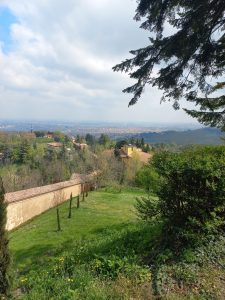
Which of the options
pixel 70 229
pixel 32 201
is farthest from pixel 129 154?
pixel 70 229

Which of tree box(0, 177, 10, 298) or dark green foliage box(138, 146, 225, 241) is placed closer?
dark green foliage box(138, 146, 225, 241)

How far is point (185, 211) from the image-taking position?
22.6 feet

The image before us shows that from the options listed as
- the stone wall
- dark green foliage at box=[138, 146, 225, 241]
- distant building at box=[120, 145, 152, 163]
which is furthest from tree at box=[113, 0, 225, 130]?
distant building at box=[120, 145, 152, 163]

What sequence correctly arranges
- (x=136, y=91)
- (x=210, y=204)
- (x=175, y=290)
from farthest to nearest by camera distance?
(x=136, y=91) < (x=210, y=204) < (x=175, y=290)

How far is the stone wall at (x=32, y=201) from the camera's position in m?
27.2

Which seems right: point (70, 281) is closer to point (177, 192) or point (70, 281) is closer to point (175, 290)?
point (175, 290)

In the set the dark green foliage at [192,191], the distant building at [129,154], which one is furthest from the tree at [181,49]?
the distant building at [129,154]

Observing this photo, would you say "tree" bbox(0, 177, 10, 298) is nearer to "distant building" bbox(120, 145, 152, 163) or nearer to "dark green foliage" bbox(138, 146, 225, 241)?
"dark green foliage" bbox(138, 146, 225, 241)

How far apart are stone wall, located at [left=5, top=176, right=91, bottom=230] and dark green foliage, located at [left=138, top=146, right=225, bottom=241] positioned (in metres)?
19.4

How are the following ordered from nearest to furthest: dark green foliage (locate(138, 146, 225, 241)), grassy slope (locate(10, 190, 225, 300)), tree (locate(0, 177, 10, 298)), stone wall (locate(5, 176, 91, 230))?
grassy slope (locate(10, 190, 225, 300)) → dark green foliage (locate(138, 146, 225, 241)) → tree (locate(0, 177, 10, 298)) → stone wall (locate(5, 176, 91, 230))

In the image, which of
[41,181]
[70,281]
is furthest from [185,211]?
[41,181]

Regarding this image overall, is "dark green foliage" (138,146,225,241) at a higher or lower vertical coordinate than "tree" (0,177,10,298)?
higher

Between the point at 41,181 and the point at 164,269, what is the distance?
2218 inches

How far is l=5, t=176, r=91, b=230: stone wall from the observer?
2725cm
